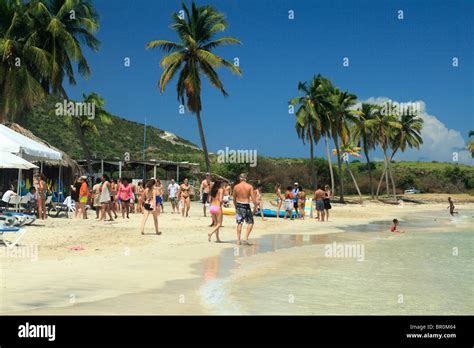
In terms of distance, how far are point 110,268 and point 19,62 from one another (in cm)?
2147

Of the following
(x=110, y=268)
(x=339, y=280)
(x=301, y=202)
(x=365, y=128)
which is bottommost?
(x=339, y=280)

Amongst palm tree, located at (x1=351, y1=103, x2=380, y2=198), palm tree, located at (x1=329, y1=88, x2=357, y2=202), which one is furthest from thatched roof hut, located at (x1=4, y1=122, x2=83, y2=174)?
palm tree, located at (x1=351, y1=103, x2=380, y2=198)

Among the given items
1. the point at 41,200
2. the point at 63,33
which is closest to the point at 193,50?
the point at 63,33

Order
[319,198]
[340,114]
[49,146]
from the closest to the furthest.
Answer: [319,198]
[49,146]
[340,114]

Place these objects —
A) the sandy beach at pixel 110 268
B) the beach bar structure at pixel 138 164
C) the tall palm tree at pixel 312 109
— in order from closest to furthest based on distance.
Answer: the sandy beach at pixel 110 268 → the beach bar structure at pixel 138 164 → the tall palm tree at pixel 312 109

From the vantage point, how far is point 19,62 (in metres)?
26.9

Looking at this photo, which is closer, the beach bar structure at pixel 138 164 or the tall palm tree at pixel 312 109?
the beach bar structure at pixel 138 164

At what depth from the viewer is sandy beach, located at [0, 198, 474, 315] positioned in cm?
624

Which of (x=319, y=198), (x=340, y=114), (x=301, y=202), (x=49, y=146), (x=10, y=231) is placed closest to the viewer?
(x=10, y=231)

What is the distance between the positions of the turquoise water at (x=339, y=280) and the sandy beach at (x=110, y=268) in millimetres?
369

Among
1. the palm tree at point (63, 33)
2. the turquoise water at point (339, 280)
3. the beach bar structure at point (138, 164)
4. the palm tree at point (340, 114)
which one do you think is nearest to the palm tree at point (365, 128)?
the palm tree at point (340, 114)

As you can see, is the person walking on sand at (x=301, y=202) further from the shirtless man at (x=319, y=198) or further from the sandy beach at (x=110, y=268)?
the sandy beach at (x=110, y=268)

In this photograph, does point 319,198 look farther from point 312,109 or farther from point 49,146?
point 312,109

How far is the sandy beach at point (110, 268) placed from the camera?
246 inches
